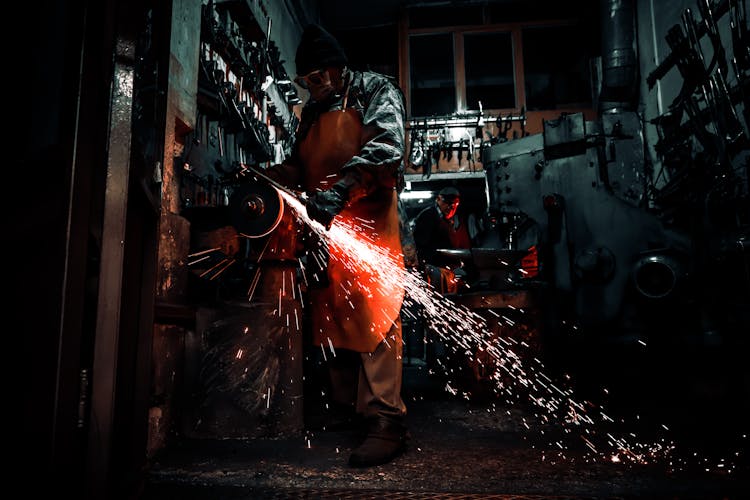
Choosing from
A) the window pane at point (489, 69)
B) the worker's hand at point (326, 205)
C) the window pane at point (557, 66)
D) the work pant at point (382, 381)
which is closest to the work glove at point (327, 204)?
the worker's hand at point (326, 205)

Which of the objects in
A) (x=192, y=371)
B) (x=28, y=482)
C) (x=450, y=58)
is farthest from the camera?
(x=450, y=58)

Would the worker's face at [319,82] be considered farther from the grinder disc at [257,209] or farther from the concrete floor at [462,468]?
the concrete floor at [462,468]

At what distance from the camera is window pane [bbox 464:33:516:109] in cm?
1112

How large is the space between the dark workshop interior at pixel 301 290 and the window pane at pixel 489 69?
140 inches

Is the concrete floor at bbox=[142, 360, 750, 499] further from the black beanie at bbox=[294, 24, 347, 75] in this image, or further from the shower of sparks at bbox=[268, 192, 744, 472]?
the black beanie at bbox=[294, 24, 347, 75]

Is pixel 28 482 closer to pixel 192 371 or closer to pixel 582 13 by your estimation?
pixel 192 371

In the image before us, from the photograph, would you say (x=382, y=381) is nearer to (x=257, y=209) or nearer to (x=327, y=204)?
(x=327, y=204)

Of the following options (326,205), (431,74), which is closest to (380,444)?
(326,205)

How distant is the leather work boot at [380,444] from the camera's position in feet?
6.75

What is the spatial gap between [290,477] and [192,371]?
37.9 inches

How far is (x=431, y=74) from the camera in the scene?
12086 mm

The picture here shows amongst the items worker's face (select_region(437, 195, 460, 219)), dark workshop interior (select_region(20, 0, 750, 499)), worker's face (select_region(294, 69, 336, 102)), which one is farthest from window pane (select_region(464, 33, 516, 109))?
worker's face (select_region(294, 69, 336, 102))

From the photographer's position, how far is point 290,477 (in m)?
1.88

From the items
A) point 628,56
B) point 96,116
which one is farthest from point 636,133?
point 96,116
